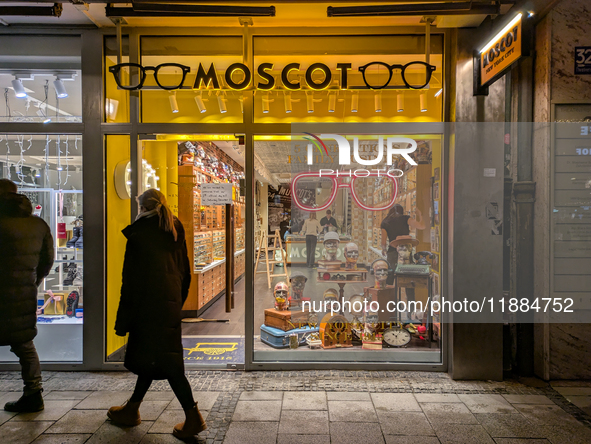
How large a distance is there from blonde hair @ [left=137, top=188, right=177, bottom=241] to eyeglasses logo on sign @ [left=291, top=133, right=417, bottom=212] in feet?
5.77

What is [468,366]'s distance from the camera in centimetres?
401

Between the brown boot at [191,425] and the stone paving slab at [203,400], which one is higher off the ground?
the brown boot at [191,425]

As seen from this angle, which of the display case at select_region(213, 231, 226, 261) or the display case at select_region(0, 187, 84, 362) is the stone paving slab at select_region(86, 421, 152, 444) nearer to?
the display case at select_region(0, 187, 84, 362)

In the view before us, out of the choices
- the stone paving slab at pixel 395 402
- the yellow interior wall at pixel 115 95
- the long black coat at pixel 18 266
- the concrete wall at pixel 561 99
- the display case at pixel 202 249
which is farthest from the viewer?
the display case at pixel 202 249

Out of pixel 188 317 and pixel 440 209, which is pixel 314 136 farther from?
pixel 188 317

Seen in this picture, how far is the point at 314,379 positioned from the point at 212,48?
386cm

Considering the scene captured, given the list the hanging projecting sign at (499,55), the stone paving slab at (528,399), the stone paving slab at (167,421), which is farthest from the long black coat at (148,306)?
the hanging projecting sign at (499,55)

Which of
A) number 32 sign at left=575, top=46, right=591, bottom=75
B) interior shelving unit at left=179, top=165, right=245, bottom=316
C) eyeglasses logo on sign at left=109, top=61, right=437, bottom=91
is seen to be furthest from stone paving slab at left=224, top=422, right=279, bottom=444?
number 32 sign at left=575, top=46, right=591, bottom=75

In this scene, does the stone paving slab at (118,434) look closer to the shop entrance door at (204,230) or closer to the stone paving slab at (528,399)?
the shop entrance door at (204,230)

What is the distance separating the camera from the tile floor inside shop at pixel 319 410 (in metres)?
2.91

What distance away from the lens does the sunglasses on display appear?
4.27 m

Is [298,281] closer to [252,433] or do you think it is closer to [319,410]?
[319,410]

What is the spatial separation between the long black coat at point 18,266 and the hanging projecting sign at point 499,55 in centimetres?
442

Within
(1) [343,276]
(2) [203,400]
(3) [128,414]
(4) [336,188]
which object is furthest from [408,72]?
(3) [128,414]
